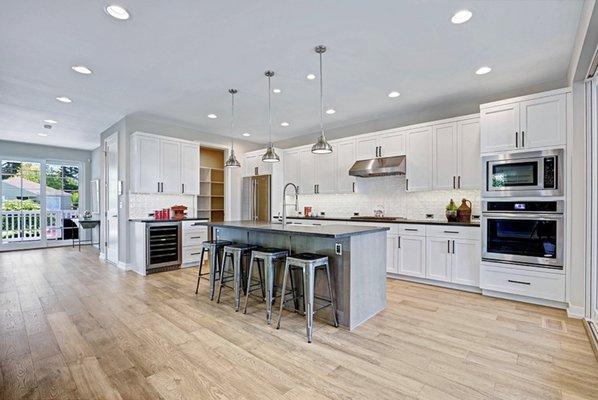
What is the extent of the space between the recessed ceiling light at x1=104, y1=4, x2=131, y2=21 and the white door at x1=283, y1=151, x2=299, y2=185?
437cm

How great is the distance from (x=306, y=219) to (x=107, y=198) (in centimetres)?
440

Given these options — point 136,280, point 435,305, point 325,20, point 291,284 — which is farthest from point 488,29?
point 136,280

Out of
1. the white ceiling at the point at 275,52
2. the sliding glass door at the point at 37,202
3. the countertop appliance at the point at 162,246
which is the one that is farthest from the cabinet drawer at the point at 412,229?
the sliding glass door at the point at 37,202

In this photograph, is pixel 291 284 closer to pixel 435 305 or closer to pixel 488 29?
pixel 435 305

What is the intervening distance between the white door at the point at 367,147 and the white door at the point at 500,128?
5.80 feet

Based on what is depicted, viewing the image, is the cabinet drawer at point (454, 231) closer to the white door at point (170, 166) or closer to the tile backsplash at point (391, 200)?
the tile backsplash at point (391, 200)

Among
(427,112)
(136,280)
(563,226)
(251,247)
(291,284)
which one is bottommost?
(136,280)

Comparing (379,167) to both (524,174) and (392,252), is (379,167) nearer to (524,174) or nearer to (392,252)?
(392,252)

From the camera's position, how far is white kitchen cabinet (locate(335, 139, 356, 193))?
5723mm

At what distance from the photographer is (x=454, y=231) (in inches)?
166

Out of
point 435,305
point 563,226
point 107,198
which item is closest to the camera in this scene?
point 563,226

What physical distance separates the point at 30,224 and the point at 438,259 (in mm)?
10068

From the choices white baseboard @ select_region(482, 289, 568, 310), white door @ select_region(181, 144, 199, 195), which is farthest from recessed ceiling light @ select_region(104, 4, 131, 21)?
white baseboard @ select_region(482, 289, 568, 310)

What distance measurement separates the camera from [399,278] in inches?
191
